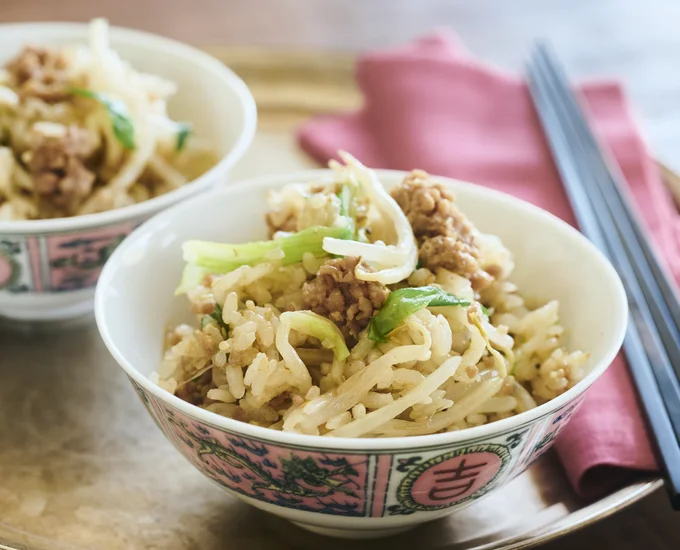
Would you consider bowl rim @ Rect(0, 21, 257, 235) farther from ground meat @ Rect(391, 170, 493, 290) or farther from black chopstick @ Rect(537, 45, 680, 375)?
black chopstick @ Rect(537, 45, 680, 375)

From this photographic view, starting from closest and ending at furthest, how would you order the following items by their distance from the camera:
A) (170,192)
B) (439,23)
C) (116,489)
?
(116,489) < (170,192) < (439,23)

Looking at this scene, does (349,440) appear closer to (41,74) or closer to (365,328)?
(365,328)

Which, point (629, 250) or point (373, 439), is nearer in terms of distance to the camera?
point (373, 439)

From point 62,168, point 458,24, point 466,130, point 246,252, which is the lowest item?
point 458,24

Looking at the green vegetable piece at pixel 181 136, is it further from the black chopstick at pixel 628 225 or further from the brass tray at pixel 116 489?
the black chopstick at pixel 628 225

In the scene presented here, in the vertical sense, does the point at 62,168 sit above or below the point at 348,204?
below

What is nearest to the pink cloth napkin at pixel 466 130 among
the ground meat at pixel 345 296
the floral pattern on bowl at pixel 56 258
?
the floral pattern on bowl at pixel 56 258

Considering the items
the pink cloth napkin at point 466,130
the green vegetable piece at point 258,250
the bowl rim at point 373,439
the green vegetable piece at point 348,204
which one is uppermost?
the green vegetable piece at point 348,204

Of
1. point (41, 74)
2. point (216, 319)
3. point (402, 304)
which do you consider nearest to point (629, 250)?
point (402, 304)
